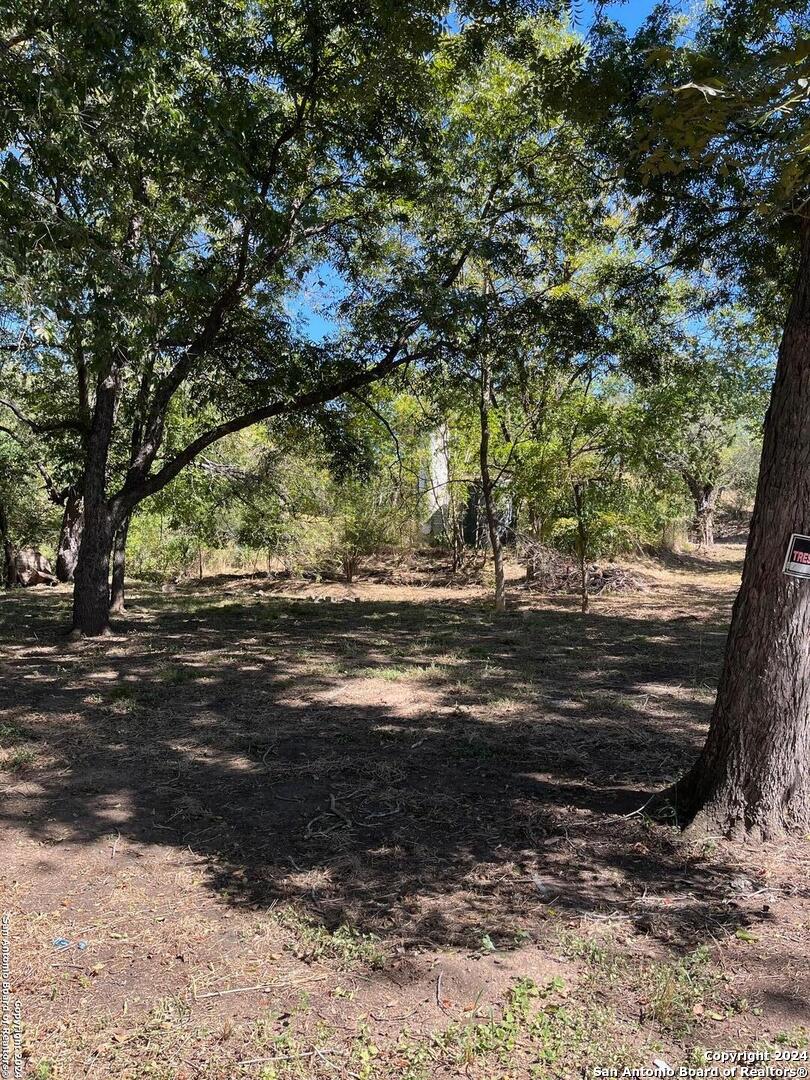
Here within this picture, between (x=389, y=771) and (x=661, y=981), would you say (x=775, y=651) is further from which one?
(x=389, y=771)

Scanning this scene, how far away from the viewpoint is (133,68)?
5152mm

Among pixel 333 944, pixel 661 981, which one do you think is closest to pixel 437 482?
pixel 333 944

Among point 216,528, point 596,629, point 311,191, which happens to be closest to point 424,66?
point 311,191

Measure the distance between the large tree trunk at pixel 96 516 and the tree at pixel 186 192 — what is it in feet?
0.07

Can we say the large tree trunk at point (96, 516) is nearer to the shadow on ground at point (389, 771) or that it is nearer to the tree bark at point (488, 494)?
the shadow on ground at point (389, 771)

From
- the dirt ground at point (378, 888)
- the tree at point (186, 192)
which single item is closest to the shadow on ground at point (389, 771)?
the dirt ground at point (378, 888)

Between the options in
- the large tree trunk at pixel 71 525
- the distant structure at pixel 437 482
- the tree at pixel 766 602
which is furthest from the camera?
the distant structure at pixel 437 482

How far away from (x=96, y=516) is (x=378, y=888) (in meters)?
6.89

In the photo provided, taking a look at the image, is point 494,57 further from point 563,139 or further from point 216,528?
point 216,528

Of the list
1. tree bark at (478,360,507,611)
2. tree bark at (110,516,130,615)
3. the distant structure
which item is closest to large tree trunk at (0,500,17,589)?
tree bark at (110,516,130,615)

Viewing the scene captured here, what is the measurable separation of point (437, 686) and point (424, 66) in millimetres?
5925

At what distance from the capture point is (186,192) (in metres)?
7.00

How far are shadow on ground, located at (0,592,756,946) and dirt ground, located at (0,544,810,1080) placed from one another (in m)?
0.02

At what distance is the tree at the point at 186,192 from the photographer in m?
5.06
